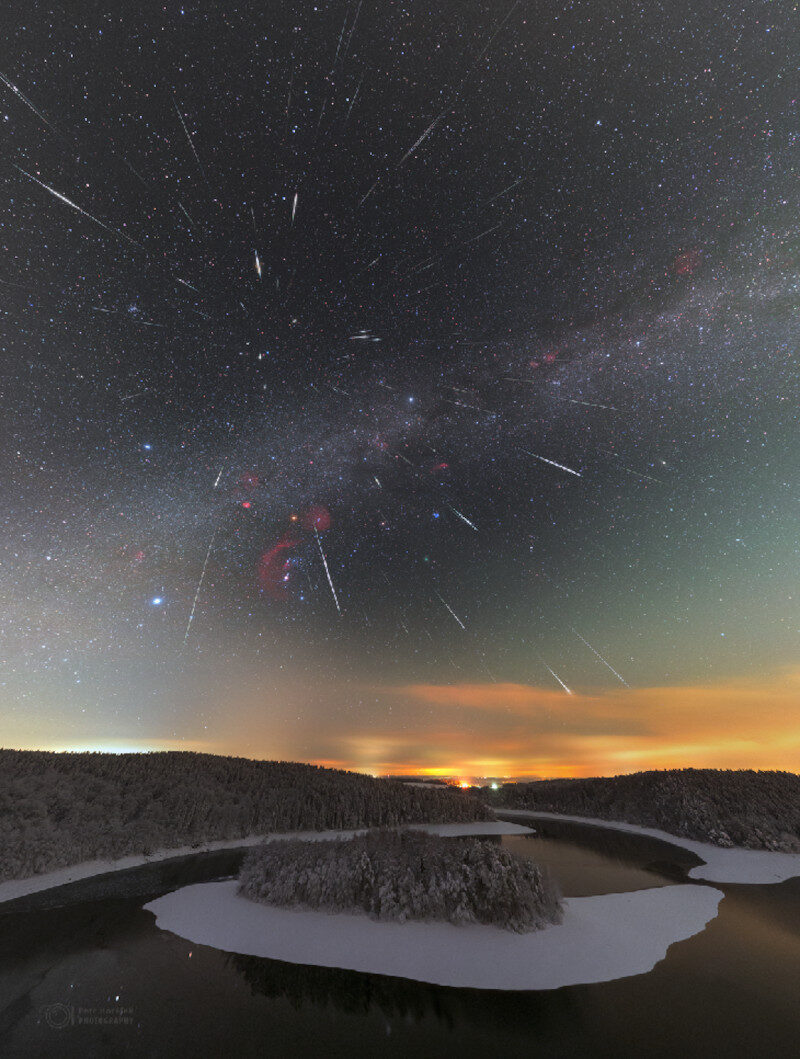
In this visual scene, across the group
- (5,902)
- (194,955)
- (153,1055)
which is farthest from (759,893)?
(5,902)

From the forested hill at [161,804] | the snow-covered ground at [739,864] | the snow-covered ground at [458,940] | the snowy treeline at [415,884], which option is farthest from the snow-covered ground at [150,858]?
the snow-covered ground at [739,864]

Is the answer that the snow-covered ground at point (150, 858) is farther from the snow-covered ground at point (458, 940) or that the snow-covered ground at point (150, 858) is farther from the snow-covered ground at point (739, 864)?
the snow-covered ground at point (739, 864)

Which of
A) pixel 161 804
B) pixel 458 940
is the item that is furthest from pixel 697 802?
pixel 161 804

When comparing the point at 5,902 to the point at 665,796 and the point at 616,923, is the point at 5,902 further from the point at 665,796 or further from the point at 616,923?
the point at 665,796

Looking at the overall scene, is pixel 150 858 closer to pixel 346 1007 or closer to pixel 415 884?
pixel 415 884

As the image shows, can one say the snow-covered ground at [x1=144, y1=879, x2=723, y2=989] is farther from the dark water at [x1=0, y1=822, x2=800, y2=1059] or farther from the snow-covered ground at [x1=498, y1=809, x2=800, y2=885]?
the snow-covered ground at [x1=498, y1=809, x2=800, y2=885]

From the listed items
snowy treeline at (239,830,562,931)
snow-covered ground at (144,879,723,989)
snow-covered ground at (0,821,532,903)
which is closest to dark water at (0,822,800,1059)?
snow-covered ground at (144,879,723,989)
